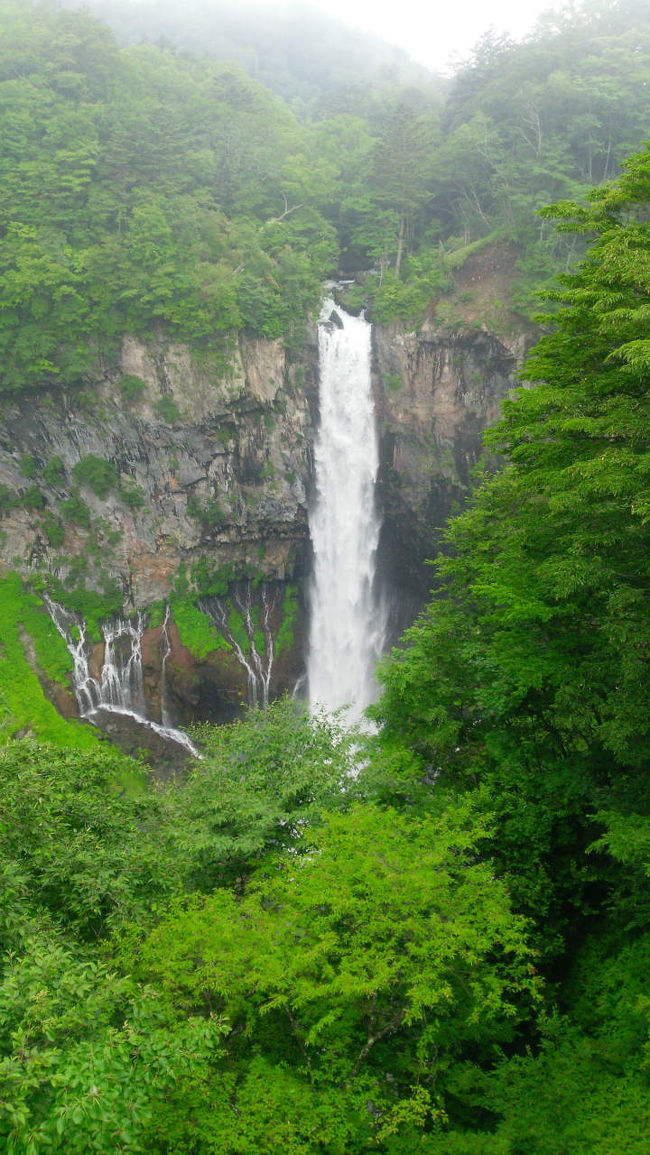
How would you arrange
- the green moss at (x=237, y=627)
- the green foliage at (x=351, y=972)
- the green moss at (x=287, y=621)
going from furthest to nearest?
the green moss at (x=287, y=621), the green moss at (x=237, y=627), the green foliage at (x=351, y=972)

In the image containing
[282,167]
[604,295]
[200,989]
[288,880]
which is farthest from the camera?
[282,167]

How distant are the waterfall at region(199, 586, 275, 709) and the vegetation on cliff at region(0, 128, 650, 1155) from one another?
16110mm

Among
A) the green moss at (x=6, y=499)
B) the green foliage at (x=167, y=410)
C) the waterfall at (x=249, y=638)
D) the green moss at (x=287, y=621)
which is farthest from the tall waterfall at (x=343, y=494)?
the green moss at (x=6, y=499)

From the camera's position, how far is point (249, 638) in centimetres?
2853

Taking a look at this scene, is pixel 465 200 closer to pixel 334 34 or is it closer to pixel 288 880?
pixel 288 880

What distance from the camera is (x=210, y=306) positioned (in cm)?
2669

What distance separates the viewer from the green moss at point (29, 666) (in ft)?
77.2

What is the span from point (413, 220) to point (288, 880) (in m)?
33.6

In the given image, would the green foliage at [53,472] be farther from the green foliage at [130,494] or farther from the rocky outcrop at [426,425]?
the rocky outcrop at [426,425]

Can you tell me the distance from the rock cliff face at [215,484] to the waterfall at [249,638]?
0.07 meters

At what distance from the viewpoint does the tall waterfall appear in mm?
28359

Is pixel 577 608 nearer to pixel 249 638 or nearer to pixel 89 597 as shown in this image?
pixel 249 638

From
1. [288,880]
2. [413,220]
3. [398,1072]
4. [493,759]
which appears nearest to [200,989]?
[288,880]

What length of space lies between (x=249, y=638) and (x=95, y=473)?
31.3 feet
